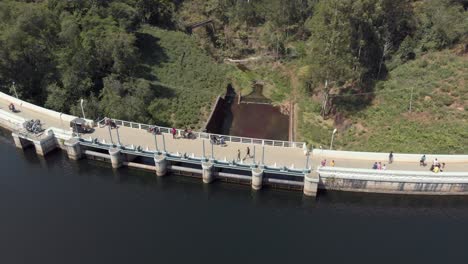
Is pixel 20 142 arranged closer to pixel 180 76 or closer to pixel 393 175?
pixel 180 76

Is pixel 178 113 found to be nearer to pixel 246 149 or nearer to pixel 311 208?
pixel 246 149

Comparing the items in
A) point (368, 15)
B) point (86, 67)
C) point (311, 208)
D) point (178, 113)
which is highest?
point (368, 15)

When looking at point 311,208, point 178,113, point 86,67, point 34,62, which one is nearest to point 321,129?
point 311,208

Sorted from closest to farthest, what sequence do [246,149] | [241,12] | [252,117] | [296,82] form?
[246,149]
[252,117]
[296,82]
[241,12]

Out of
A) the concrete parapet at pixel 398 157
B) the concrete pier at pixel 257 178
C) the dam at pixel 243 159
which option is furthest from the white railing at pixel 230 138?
the concrete pier at pixel 257 178

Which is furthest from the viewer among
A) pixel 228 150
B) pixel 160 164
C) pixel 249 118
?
pixel 249 118

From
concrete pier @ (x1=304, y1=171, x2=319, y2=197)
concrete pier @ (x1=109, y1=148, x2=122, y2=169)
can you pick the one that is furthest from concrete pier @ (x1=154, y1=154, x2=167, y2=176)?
concrete pier @ (x1=304, y1=171, x2=319, y2=197)

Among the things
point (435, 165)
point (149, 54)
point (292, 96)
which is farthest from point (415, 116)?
point (149, 54)
